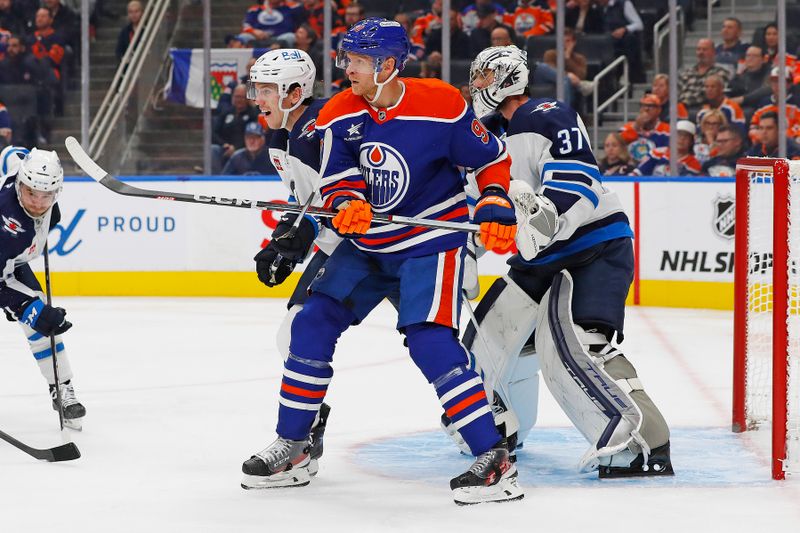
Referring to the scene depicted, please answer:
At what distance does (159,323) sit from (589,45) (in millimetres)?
3079

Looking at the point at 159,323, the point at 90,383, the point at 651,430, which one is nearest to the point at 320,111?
the point at 651,430

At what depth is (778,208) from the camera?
3.26 metres

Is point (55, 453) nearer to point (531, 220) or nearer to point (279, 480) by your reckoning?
point (279, 480)

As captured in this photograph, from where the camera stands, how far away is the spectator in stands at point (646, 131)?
24.3 feet

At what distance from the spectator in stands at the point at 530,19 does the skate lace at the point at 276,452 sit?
16.5 feet

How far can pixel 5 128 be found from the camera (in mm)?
8055

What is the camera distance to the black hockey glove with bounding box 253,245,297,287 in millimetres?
3174

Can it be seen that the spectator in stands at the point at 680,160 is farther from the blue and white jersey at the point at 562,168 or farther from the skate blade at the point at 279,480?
the skate blade at the point at 279,480

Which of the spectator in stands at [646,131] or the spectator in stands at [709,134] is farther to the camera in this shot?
the spectator in stands at [646,131]

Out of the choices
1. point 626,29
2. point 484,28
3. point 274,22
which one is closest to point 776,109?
point 626,29

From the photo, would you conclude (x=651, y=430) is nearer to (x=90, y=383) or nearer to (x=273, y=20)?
(x=90, y=383)

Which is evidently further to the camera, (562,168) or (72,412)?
(72,412)

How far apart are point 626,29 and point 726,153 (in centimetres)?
105

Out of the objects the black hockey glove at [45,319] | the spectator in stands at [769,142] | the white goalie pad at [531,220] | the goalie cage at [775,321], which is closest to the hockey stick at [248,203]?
the white goalie pad at [531,220]
